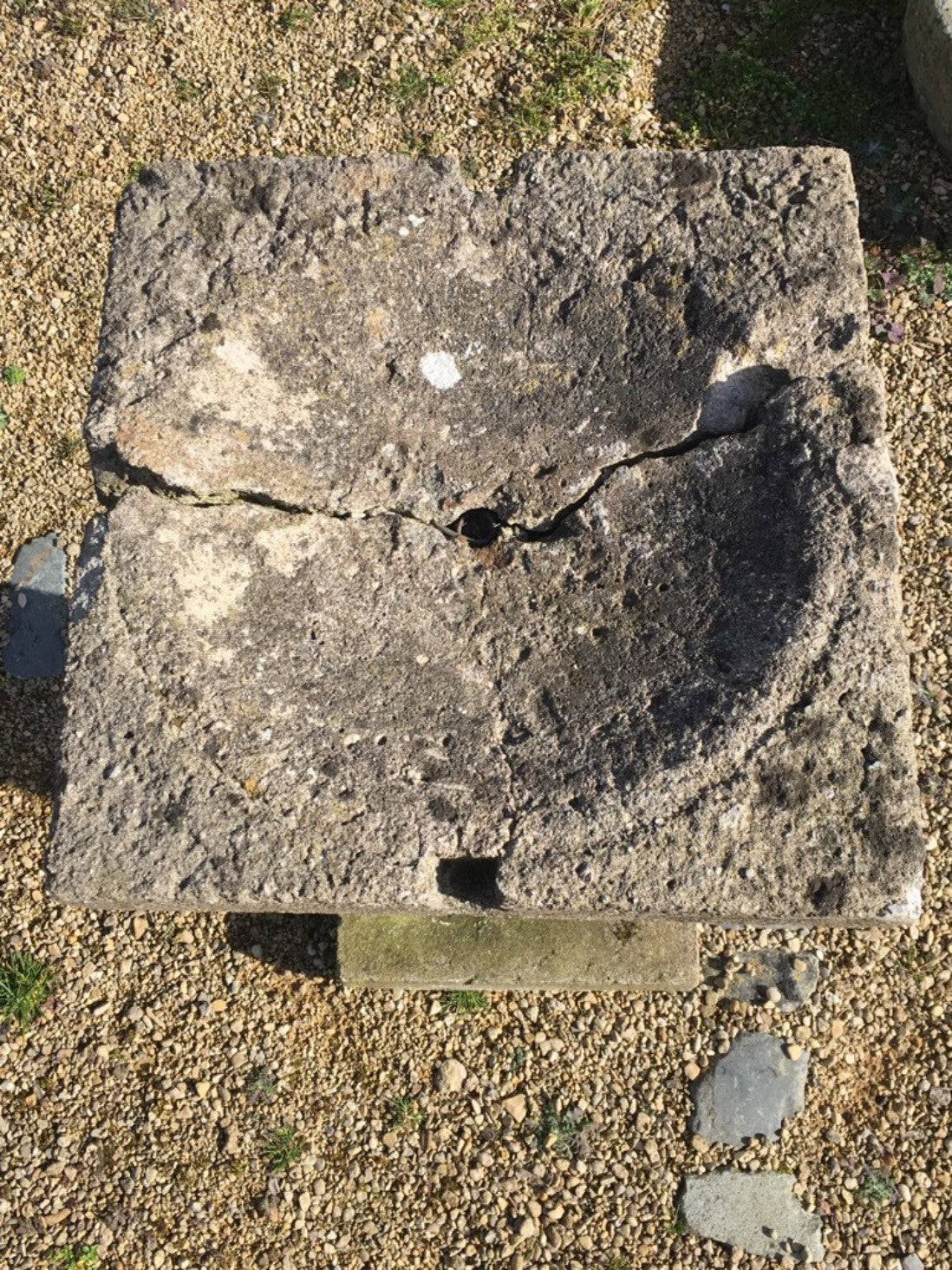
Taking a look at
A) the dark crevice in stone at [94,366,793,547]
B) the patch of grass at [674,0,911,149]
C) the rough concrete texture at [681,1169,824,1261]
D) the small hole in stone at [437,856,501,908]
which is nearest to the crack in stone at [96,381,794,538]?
the dark crevice in stone at [94,366,793,547]

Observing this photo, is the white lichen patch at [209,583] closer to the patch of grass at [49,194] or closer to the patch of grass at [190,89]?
the patch of grass at [49,194]

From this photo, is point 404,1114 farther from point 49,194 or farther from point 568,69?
point 568,69

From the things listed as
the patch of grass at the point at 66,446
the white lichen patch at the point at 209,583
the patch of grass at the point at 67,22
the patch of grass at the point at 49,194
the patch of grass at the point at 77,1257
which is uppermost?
the patch of grass at the point at 67,22

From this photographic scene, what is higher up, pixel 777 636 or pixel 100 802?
pixel 777 636

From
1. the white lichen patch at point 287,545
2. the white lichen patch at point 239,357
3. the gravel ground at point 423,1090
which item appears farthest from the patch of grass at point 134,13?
the white lichen patch at point 287,545

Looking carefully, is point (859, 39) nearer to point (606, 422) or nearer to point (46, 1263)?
point (606, 422)

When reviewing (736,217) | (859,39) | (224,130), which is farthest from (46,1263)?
(859,39)

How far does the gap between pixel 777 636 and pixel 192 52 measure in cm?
401

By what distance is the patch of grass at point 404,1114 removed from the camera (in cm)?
357

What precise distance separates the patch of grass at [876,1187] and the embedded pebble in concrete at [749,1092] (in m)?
0.28

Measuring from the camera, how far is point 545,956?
137 inches

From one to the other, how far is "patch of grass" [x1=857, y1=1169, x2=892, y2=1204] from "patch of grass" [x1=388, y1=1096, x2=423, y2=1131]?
4.66 ft

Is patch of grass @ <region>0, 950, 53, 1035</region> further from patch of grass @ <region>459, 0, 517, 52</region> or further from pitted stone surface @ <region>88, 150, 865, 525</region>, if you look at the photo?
patch of grass @ <region>459, 0, 517, 52</region>

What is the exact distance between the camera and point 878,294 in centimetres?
441
